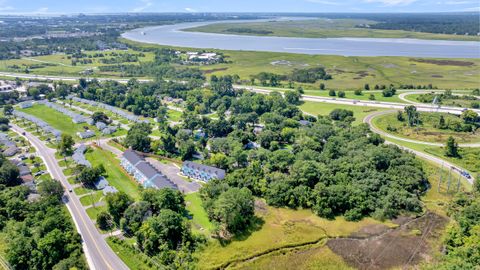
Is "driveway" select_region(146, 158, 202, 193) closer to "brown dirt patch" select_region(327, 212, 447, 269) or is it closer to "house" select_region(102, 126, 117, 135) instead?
"house" select_region(102, 126, 117, 135)

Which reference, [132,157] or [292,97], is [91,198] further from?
[292,97]

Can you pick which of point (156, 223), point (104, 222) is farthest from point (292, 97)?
point (104, 222)

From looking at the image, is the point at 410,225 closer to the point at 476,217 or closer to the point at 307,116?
the point at 476,217

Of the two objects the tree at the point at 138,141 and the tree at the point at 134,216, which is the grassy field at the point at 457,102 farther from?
the tree at the point at 134,216

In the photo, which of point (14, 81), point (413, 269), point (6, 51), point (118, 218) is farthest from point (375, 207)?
point (6, 51)

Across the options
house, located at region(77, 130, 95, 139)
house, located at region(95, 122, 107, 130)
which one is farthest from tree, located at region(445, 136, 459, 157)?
house, located at region(77, 130, 95, 139)

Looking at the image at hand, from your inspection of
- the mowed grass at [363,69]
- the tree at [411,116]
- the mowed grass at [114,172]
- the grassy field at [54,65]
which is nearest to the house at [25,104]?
the grassy field at [54,65]
